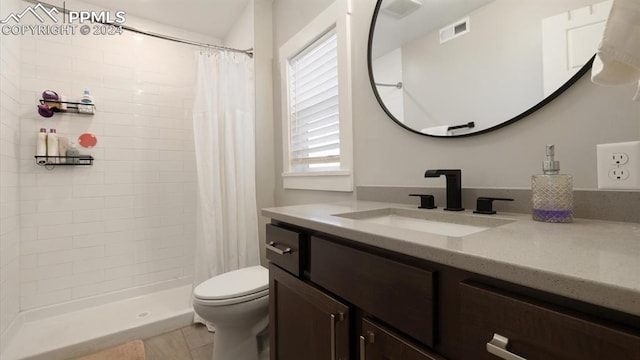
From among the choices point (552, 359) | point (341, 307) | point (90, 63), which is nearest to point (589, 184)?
point (552, 359)

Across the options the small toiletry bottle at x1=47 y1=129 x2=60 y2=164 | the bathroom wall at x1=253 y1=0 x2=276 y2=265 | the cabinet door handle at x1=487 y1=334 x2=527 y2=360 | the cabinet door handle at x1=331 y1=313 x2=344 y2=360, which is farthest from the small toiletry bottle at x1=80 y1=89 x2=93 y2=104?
the cabinet door handle at x1=487 y1=334 x2=527 y2=360

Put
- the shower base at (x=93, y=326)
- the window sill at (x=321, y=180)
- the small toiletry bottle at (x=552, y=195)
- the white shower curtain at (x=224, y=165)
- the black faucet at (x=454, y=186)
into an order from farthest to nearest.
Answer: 1. the white shower curtain at (x=224, y=165)
2. the shower base at (x=93, y=326)
3. the window sill at (x=321, y=180)
4. the black faucet at (x=454, y=186)
5. the small toiletry bottle at (x=552, y=195)

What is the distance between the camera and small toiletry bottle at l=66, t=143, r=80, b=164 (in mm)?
2126

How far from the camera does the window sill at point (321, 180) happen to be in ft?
4.91

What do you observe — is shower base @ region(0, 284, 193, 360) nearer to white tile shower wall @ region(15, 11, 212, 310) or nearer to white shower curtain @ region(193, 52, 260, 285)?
white tile shower wall @ region(15, 11, 212, 310)

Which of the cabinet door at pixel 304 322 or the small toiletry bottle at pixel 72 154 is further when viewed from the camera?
the small toiletry bottle at pixel 72 154

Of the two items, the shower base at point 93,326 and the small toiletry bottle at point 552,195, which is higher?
the small toiletry bottle at point 552,195

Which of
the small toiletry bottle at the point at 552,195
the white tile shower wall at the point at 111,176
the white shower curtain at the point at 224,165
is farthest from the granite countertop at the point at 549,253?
the white tile shower wall at the point at 111,176

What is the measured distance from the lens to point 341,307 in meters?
0.72

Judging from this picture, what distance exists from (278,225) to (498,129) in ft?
2.76

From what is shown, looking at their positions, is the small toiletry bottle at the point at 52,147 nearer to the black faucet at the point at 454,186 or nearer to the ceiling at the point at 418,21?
the ceiling at the point at 418,21

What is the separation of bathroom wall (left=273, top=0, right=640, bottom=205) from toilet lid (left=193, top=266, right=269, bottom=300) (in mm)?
591

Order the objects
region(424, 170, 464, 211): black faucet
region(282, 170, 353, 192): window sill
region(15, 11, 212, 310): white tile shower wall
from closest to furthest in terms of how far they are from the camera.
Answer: region(424, 170, 464, 211): black faucet, region(282, 170, 353, 192): window sill, region(15, 11, 212, 310): white tile shower wall

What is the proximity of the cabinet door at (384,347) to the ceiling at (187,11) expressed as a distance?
8.28ft
